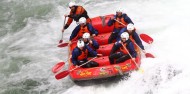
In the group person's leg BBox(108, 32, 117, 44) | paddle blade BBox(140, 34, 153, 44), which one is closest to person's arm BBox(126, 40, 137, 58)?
person's leg BBox(108, 32, 117, 44)

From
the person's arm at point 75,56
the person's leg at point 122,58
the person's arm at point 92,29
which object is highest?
the person's arm at point 92,29

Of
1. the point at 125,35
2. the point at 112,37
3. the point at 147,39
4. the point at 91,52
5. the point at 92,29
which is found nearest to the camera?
the point at 125,35

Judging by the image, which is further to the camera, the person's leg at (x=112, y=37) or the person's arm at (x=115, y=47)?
the person's leg at (x=112, y=37)

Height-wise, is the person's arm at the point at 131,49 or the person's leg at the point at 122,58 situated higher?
the person's arm at the point at 131,49

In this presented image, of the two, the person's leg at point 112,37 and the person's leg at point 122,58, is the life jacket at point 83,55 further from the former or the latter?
the person's leg at point 112,37

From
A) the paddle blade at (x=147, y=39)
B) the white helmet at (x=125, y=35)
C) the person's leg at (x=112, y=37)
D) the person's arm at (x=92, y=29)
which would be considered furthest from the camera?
the paddle blade at (x=147, y=39)

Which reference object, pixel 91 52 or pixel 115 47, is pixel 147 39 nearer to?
pixel 115 47

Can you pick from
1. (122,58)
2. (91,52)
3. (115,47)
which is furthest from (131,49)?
(91,52)

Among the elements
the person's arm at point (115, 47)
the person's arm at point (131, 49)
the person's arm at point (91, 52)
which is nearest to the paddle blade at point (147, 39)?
the person's arm at point (131, 49)

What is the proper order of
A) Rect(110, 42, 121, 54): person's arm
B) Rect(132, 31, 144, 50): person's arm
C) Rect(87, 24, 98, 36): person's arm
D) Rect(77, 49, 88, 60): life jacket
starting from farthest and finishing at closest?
Rect(87, 24, 98, 36): person's arm < Rect(132, 31, 144, 50): person's arm < Rect(110, 42, 121, 54): person's arm < Rect(77, 49, 88, 60): life jacket

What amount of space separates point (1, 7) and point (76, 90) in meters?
7.10

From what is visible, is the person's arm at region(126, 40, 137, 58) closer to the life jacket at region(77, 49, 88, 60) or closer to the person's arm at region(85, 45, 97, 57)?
the person's arm at region(85, 45, 97, 57)

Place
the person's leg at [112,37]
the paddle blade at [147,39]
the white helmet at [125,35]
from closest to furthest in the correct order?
the white helmet at [125,35] → the person's leg at [112,37] → the paddle blade at [147,39]

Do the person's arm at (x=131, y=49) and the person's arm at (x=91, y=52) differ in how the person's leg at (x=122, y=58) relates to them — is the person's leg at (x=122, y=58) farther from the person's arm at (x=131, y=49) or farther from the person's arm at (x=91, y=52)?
the person's arm at (x=91, y=52)
